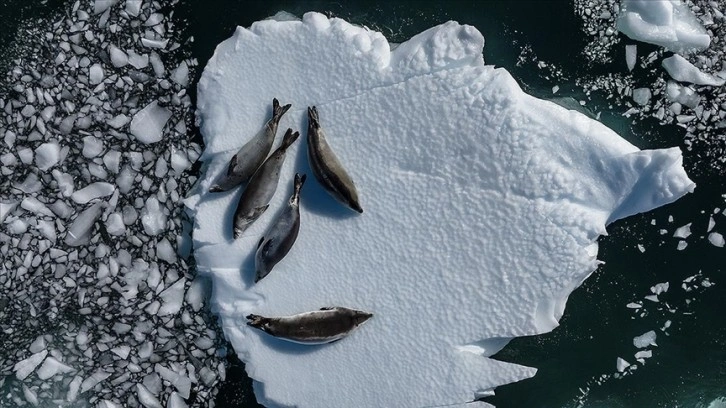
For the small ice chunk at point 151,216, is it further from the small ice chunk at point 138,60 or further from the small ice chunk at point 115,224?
the small ice chunk at point 138,60

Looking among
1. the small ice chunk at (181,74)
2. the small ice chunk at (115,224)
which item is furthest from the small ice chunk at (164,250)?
the small ice chunk at (181,74)

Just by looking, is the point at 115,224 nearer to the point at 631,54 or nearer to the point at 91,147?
the point at 91,147

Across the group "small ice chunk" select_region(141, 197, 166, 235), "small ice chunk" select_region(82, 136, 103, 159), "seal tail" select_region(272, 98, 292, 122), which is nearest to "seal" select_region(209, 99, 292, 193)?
"seal tail" select_region(272, 98, 292, 122)

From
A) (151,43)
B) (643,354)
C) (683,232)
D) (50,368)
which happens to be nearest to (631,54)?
(683,232)

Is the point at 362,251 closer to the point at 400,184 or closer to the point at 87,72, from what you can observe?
the point at 400,184

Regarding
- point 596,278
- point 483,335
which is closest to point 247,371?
point 483,335

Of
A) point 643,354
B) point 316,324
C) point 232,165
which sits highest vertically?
point 232,165

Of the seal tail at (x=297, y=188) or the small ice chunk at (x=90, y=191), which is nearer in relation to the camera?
the seal tail at (x=297, y=188)
